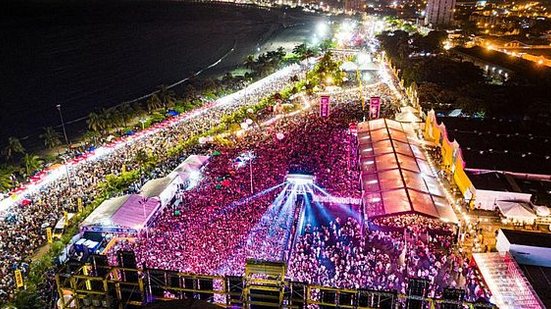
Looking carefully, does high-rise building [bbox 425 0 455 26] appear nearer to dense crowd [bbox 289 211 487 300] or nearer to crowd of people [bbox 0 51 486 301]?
crowd of people [bbox 0 51 486 301]

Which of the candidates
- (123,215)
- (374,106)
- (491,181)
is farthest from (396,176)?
(123,215)

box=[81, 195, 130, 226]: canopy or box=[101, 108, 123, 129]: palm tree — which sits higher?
box=[81, 195, 130, 226]: canopy

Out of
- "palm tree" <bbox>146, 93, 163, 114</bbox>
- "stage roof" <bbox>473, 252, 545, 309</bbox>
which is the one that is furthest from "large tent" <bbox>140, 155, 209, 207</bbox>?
"palm tree" <bbox>146, 93, 163, 114</bbox>

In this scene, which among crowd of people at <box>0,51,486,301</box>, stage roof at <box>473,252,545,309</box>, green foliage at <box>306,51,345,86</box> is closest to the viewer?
stage roof at <box>473,252,545,309</box>

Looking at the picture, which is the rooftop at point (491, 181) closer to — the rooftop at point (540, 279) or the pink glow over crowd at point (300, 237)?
the pink glow over crowd at point (300, 237)

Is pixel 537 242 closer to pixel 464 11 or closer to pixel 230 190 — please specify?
pixel 230 190

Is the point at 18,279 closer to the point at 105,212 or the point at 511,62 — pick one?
the point at 105,212

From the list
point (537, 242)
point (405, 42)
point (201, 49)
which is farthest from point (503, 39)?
point (537, 242)
